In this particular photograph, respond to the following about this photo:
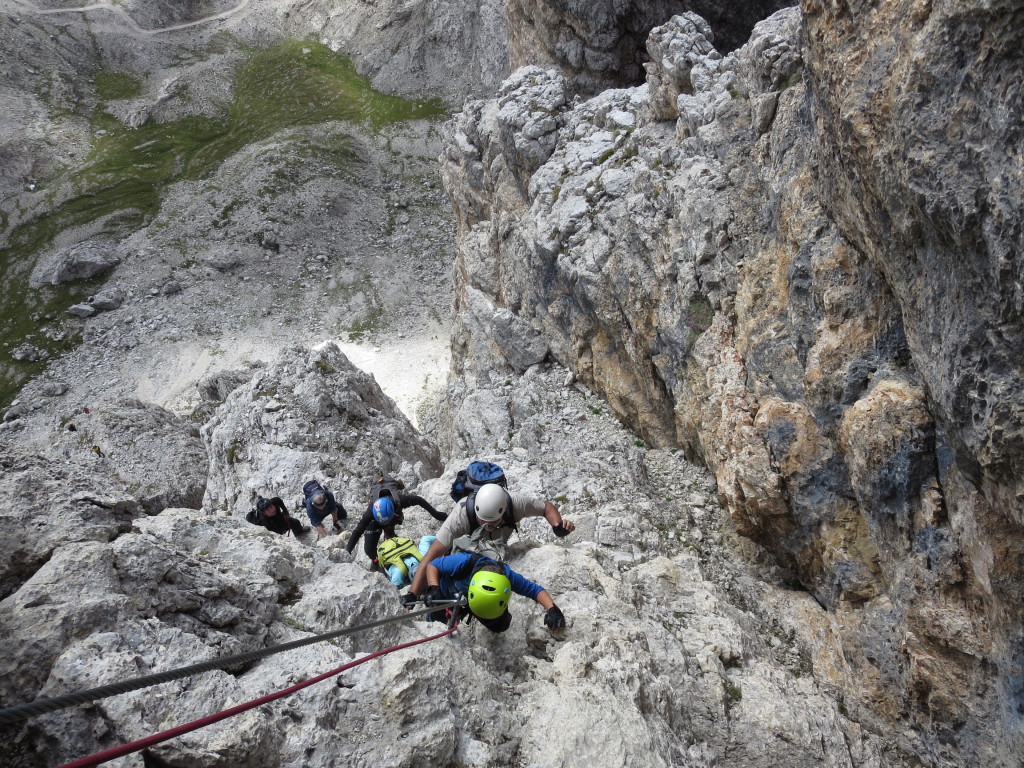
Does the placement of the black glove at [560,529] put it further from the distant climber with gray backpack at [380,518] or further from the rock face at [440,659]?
the distant climber with gray backpack at [380,518]

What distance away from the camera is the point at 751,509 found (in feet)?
40.5

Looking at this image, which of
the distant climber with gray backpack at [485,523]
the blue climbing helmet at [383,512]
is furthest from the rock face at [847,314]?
the blue climbing helmet at [383,512]

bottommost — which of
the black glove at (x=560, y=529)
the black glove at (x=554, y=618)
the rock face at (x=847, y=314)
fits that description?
the black glove at (x=554, y=618)

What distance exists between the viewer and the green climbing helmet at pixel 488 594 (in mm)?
7750

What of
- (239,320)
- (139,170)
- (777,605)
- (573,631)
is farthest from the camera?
(139,170)

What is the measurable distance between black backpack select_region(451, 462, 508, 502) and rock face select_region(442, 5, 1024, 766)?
570 cm

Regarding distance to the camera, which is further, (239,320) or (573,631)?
(239,320)

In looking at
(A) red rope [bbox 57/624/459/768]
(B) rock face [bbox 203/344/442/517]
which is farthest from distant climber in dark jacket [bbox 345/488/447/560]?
(B) rock face [bbox 203/344/442/517]

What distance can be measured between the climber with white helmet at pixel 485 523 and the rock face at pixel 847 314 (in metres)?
5.44

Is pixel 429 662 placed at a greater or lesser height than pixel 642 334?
lesser

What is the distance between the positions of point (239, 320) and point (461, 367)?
37318 mm

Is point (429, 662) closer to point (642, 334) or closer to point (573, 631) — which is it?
point (573, 631)

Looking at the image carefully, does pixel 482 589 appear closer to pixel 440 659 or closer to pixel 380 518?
pixel 440 659

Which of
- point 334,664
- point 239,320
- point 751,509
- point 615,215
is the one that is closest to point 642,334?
point 615,215
